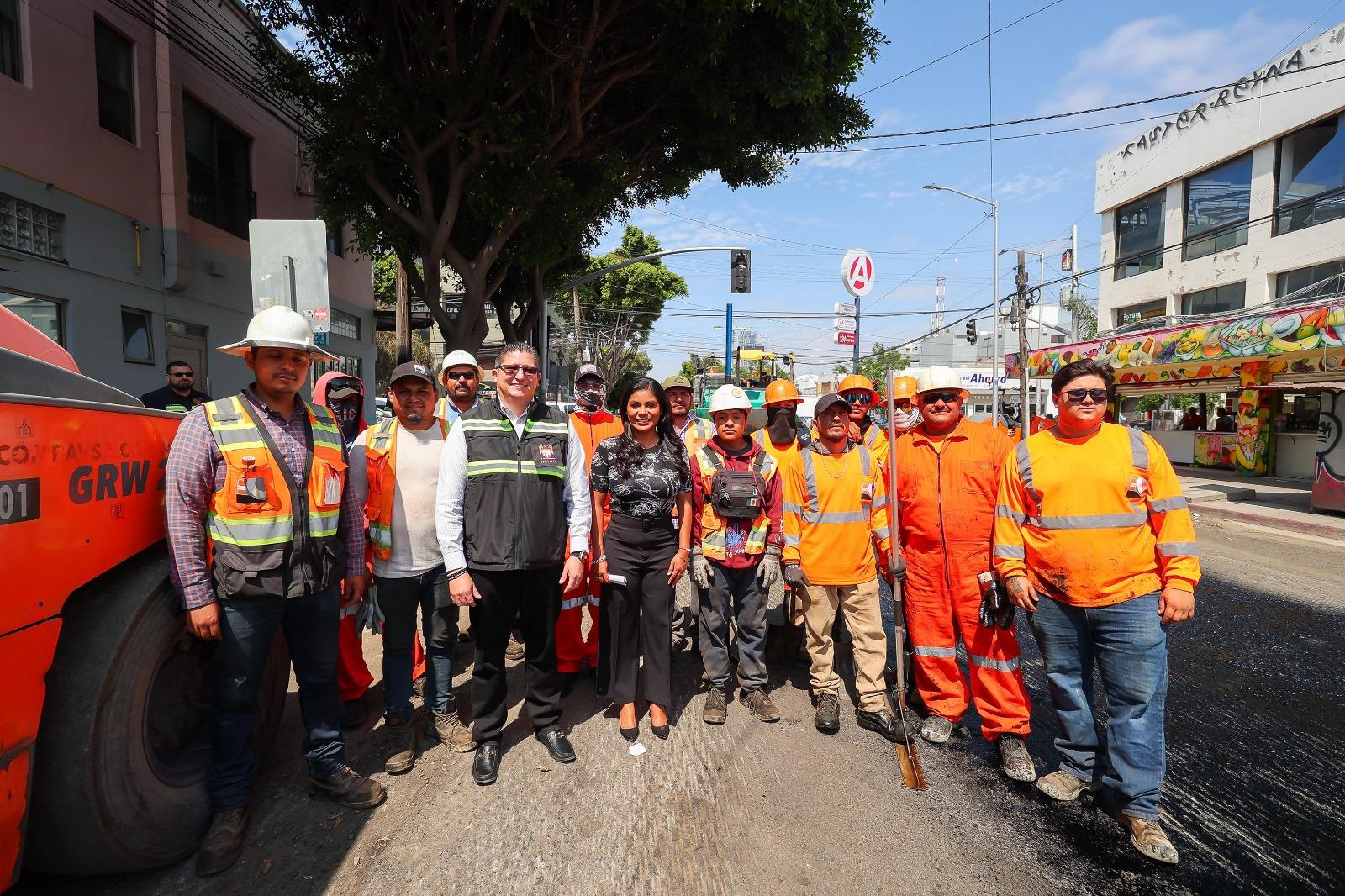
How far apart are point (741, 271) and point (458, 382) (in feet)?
48.8

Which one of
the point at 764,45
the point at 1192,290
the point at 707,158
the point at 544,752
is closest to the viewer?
the point at 544,752

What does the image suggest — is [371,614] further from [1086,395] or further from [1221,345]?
[1221,345]

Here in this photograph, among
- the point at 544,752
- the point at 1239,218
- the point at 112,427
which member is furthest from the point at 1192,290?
the point at 112,427

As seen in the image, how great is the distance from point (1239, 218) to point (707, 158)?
1643 cm

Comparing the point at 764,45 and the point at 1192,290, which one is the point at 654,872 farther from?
the point at 1192,290

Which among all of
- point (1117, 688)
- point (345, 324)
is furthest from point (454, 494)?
point (345, 324)

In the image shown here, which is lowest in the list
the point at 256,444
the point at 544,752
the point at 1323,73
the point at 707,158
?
the point at 544,752

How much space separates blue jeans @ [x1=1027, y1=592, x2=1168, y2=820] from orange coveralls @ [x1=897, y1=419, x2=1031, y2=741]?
0.31 metres

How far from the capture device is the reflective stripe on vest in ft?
8.29

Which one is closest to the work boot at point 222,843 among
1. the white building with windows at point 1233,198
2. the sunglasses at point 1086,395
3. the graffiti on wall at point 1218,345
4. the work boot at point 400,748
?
the work boot at point 400,748

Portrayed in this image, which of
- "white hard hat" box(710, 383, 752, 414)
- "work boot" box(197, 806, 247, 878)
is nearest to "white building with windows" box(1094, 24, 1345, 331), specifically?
"white hard hat" box(710, 383, 752, 414)

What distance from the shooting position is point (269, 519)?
8.48ft

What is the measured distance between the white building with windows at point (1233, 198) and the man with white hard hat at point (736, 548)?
17.1 metres

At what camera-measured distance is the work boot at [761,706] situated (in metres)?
3.72
